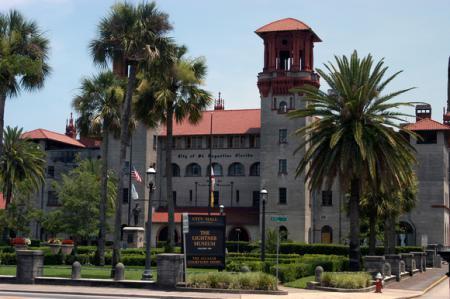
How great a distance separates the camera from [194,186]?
87562 mm

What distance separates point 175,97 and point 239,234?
35.3 m

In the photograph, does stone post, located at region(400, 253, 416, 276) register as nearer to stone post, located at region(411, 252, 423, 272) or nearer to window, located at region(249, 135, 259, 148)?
stone post, located at region(411, 252, 423, 272)

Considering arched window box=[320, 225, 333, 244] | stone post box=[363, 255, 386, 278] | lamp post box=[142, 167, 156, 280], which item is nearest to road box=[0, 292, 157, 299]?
lamp post box=[142, 167, 156, 280]

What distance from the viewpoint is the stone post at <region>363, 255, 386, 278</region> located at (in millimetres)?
41362

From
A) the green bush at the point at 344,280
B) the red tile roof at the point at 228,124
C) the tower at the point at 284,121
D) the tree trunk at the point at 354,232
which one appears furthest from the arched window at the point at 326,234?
the green bush at the point at 344,280

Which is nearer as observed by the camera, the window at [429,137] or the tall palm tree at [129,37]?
the tall palm tree at [129,37]

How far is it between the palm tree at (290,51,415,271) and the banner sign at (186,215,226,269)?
8.71m

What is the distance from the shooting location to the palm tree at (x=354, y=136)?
4134 centimetres

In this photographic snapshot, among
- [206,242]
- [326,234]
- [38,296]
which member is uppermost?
[326,234]

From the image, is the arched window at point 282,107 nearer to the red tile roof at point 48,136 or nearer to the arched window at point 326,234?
the arched window at point 326,234

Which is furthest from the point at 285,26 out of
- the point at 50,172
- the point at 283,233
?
the point at 50,172

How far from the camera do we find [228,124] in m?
87.8

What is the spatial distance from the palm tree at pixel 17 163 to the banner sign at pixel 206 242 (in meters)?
41.4

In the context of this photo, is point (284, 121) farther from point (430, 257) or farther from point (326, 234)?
point (430, 257)
